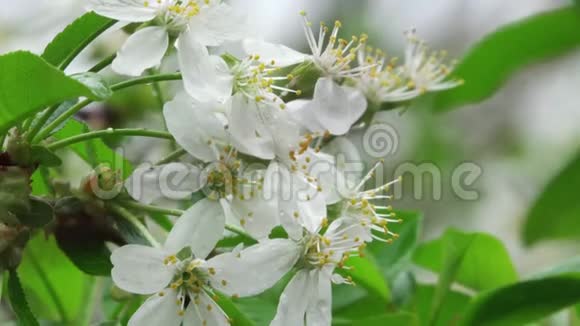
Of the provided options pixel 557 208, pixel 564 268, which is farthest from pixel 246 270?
pixel 557 208

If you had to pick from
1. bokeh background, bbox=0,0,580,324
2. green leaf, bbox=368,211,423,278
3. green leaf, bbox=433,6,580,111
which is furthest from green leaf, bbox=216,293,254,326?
green leaf, bbox=433,6,580,111

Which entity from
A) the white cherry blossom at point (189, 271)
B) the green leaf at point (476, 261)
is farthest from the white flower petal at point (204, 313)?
the green leaf at point (476, 261)

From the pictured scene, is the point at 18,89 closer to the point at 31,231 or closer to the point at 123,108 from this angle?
the point at 31,231

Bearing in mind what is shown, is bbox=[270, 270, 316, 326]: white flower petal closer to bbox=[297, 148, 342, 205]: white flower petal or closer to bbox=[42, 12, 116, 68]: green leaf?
bbox=[297, 148, 342, 205]: white flower petal

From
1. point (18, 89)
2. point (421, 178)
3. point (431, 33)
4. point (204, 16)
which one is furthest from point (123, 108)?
point (431, 33)

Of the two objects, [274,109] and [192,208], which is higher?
[274,109]

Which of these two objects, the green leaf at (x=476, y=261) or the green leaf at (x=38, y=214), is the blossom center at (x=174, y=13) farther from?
the green leaf at (x=476, y=261)
